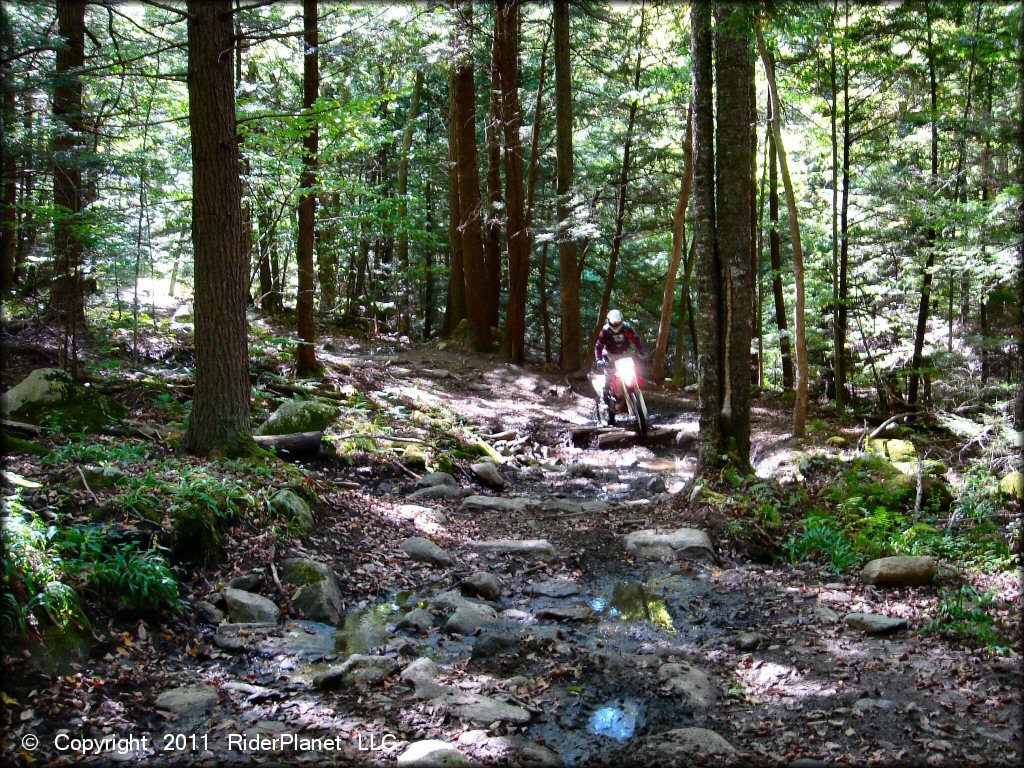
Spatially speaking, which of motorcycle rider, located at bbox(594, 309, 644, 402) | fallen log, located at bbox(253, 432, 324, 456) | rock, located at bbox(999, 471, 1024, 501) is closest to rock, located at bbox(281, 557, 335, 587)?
fallen log, located at bbox(253, 432, 324, 456)

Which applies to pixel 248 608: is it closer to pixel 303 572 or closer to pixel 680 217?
pixel 303 572

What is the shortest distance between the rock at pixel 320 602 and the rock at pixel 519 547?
1.92 meters

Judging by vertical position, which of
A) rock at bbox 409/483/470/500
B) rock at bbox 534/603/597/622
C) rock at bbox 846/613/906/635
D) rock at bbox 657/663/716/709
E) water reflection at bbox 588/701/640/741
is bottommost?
rock at bbox 534/603/597/622

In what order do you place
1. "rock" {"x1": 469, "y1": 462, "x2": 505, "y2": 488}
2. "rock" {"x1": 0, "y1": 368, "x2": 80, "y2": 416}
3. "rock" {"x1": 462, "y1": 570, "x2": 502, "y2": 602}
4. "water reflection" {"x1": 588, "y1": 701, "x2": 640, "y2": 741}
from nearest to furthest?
"water reflection" {"x1": 588, "y1": 701, "x2": 640, "y2": 741} → "rock" {"x1": 462, "y1": 570, "x2": 502, "y2": 602} → "rock" {"x1": 0, "y1": 368, "x2": 80, "y2": 416} → "rock" {"x1": 469, "y1": 462, "x2": 505, "y2": 488}

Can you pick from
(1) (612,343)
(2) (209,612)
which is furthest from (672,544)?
(1) (612,343)

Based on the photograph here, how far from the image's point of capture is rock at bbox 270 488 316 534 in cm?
597

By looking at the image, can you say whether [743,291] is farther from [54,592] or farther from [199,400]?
[54,592]

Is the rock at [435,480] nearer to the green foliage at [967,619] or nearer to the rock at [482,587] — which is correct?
the rock at [482,587]

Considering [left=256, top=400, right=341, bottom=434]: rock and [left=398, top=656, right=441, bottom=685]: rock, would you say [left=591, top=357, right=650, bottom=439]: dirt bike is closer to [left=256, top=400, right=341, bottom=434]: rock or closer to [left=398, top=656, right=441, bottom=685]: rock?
[left=256, top=400, right=341, bottom=434]: rock

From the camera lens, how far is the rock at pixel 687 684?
3924 mm

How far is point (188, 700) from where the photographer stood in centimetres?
352

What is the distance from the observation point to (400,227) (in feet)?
62.1

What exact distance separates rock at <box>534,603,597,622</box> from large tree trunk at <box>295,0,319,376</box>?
301 inches

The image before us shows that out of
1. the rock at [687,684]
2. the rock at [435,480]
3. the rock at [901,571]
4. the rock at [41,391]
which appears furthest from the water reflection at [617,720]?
the rock at [41,391]
